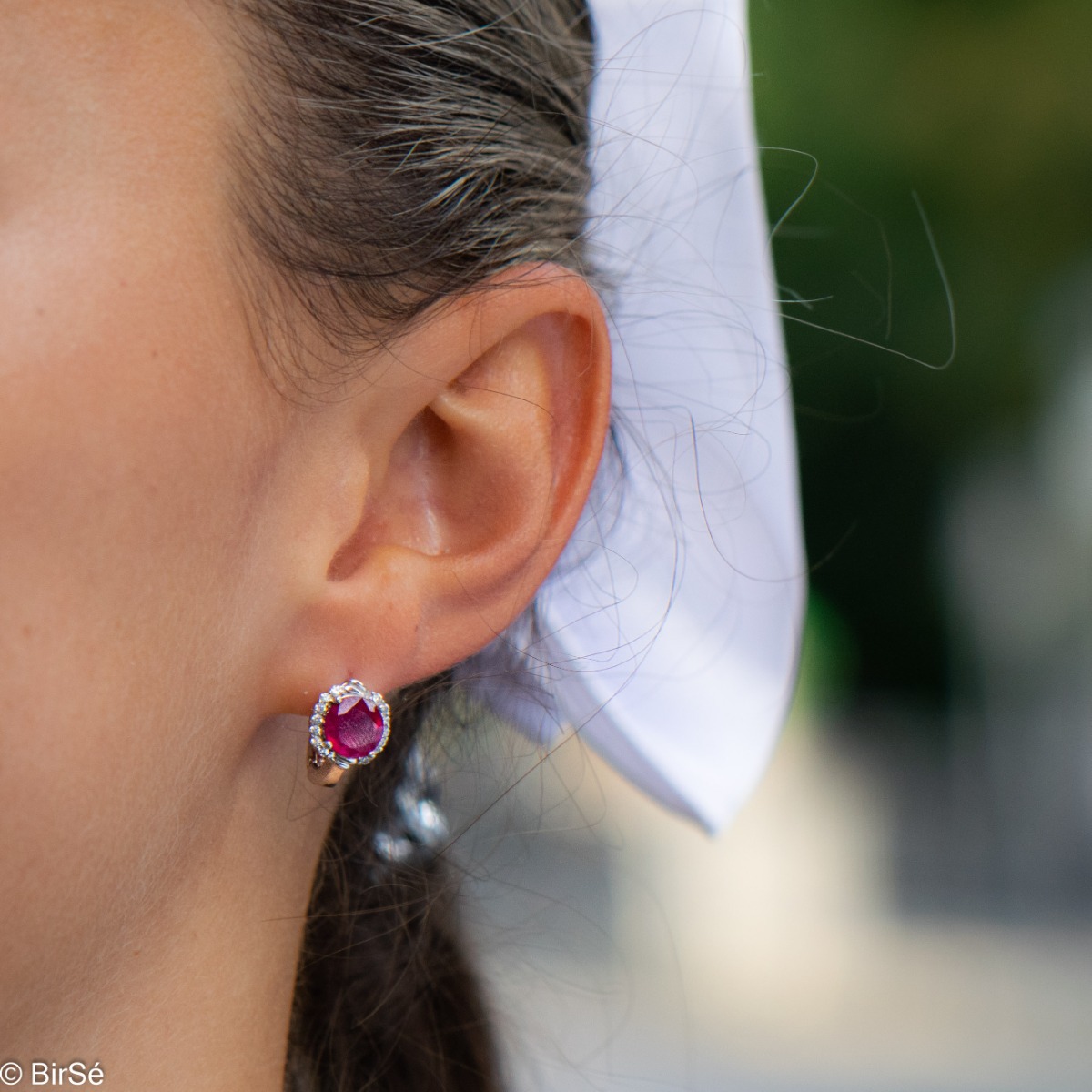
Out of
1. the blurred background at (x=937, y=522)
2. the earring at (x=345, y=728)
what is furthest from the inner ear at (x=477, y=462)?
the blurred background at (x=937, y=522)

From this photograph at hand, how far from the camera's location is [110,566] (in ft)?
2.80

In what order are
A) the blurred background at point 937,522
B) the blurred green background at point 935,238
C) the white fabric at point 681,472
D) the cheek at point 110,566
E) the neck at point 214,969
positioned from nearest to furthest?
1. the cheek at point 110,566
2. the neck at point 214,969
3. the white fabric at point 681,472
4. the blurred background at point 937,522
5. the blurred green background at point 935,238

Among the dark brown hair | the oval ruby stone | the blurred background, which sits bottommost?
the blurred background

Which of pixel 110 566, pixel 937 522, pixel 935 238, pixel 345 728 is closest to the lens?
pixel 110 566

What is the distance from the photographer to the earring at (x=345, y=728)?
99 centimetres

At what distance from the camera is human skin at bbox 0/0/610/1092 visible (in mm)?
843

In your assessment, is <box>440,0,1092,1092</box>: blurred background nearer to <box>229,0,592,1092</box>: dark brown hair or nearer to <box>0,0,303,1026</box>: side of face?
<box>229,0,592,1092</box>: dark brown hair

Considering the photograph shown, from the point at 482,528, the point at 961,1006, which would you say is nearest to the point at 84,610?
the point at 482,528

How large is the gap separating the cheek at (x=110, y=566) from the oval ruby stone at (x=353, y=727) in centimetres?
9

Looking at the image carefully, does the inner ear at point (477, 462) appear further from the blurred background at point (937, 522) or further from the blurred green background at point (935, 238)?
the blurred green background at point (935, 238)

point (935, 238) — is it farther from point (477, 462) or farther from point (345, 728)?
point (345, 728)

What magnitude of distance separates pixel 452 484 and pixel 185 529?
0.81 feet

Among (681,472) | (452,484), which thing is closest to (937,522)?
(681,472)

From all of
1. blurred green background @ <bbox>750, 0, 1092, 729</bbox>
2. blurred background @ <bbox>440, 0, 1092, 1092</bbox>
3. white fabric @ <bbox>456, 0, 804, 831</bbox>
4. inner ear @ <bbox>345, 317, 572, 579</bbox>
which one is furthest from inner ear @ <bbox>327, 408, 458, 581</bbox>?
blurred green background @ <bbox>750, 0, 1092, 729</bbox>
